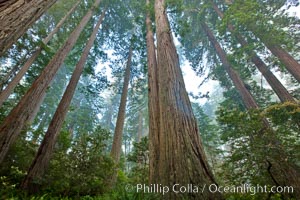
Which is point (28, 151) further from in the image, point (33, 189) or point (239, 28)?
point (239, 28)

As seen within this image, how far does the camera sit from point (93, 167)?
17.0 feet

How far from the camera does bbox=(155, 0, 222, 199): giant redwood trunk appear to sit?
2.48 m

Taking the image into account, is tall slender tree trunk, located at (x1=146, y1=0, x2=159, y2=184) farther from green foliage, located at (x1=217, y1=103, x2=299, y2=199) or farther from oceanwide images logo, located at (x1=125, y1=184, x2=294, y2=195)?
green foliage, located at (x1=217, y1=103, x2=299, y2=199)

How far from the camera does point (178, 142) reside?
2.93m

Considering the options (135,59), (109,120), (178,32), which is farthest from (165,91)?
(109,120)

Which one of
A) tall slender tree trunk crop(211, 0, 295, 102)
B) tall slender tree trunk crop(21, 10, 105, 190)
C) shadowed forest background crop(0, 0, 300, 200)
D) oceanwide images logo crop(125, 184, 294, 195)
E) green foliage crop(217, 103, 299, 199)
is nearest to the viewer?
oceanwide images logo crop(125, 184, 294, 195)

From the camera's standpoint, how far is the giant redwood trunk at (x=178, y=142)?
2482 mm

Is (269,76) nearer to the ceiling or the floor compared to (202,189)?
nearer to the ceiling

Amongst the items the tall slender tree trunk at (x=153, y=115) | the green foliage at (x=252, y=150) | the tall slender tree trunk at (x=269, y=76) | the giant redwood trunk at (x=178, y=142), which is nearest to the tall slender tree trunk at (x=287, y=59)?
the tall slender tree trunk at (x=269, y=76)

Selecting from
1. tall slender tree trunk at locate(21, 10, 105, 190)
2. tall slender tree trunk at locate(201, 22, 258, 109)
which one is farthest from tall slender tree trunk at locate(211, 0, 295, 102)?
tall slender tree trunk at locate(21, 10, 105, 190)

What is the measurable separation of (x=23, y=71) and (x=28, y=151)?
452 centimetres

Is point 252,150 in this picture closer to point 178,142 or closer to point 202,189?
point 178,142

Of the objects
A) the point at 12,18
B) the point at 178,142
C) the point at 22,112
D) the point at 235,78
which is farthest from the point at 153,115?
the point at 235,78

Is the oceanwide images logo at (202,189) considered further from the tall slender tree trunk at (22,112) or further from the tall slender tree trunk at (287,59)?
the tall slender tree trunk at (287,59)
